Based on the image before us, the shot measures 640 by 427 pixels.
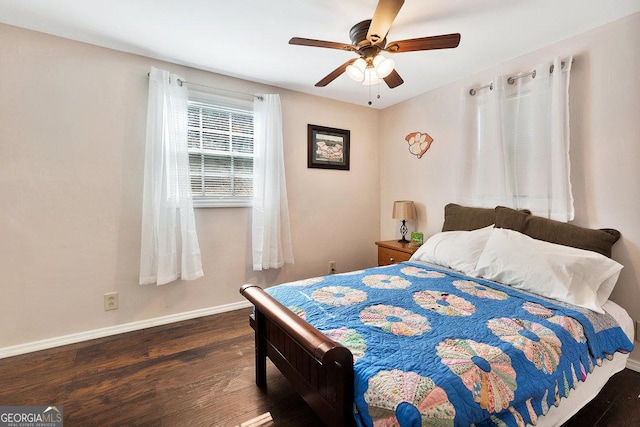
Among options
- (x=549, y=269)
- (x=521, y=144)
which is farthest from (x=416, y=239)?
(x=549, y=269)

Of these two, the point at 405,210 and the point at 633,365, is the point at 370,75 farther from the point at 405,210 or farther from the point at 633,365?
the point at 633,365

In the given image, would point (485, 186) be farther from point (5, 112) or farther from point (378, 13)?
point (5, 112)

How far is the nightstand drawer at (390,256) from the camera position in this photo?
297cm

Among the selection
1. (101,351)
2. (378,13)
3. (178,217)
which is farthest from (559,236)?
(101,351)

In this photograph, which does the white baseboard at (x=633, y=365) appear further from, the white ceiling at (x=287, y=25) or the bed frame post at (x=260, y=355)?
the bed frame post at (x=260, y=355)

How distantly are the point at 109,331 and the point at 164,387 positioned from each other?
3.35ft

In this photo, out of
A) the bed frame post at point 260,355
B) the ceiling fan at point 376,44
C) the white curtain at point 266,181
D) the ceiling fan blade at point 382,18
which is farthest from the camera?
the white curtain at point 266,181

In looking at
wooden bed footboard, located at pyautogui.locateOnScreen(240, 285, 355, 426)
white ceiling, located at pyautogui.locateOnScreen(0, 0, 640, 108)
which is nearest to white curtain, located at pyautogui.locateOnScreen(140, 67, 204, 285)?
white ceiling, located at pyautogui.locateOnScreen(0, 0, 640, 108)

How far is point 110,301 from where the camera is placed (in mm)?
2383

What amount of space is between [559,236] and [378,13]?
195cm

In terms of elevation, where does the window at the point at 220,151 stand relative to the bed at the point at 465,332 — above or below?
above

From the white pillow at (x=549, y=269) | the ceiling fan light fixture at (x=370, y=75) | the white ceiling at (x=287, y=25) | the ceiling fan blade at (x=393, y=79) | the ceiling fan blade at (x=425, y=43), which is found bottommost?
the white pillow at (x=549, y=269)

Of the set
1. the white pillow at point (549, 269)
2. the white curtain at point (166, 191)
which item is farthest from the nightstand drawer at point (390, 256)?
the white curtain at point (166, 191)

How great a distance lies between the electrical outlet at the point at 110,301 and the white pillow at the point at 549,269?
9.59 ft
